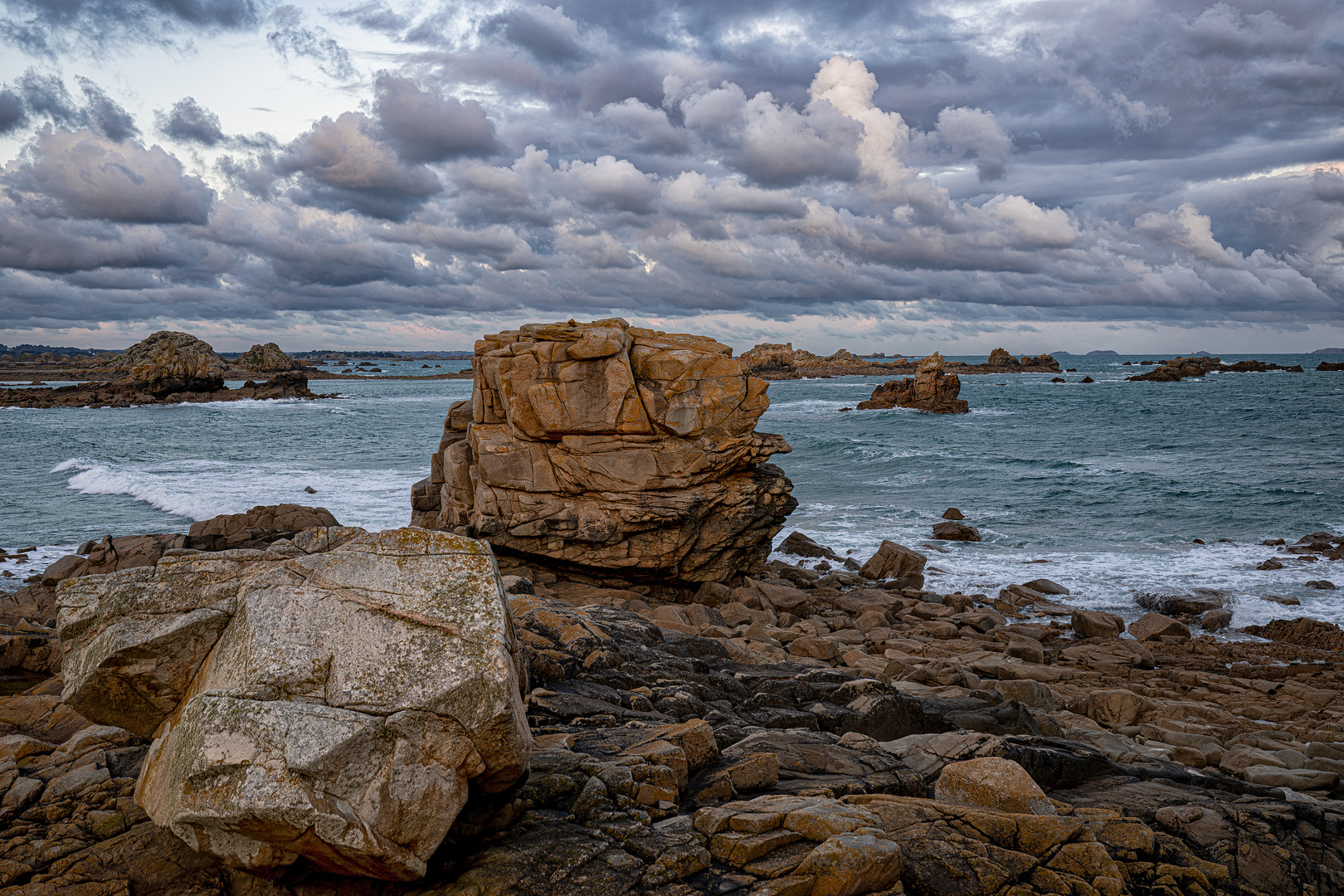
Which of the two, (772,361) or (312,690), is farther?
(772,361)

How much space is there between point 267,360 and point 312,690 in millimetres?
179295

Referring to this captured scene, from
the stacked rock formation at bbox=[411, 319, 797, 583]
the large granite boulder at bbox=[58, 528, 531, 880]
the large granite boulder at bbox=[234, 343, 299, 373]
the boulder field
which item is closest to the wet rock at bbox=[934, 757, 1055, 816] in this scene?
the boulder field

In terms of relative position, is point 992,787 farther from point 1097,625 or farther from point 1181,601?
point 1181,601

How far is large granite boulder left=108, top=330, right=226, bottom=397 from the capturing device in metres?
91.7

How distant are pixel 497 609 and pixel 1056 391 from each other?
116 metres

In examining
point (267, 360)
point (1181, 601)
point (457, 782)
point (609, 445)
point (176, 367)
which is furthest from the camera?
point (267, 360)

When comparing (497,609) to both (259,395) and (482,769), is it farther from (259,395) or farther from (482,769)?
(259,395)

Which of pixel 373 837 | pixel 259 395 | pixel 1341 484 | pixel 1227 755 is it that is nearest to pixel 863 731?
pixel 1227 755

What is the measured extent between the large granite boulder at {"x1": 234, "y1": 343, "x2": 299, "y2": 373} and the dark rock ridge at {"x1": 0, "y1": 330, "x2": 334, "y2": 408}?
55.4 metres

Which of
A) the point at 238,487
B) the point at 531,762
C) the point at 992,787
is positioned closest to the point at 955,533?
the point at 992,787

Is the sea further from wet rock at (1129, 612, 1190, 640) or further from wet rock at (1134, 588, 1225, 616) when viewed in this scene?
wet rock at (1129, 612, 1190, 640)

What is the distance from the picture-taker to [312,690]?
15.2 feet

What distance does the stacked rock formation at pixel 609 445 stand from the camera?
18734 millimetres

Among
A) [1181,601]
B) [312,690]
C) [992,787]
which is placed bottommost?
[1181,601]
